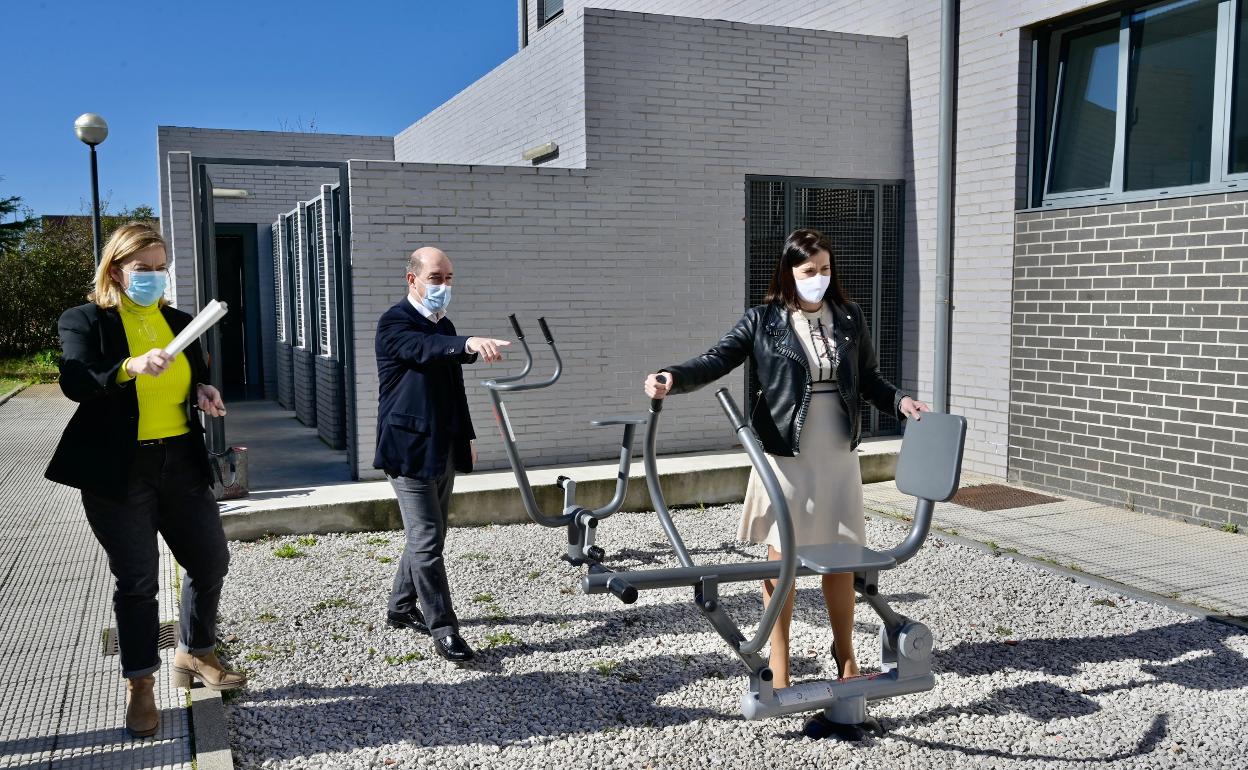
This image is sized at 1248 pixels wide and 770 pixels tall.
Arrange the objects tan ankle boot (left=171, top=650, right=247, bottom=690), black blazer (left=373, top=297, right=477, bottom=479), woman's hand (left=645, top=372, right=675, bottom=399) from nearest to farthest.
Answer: woman's hand (left=645, top=372, right=675, bottom=399)
tan ankle boot (left=171, top=650, right=247, bottom=690)
black blazer (left=373, top=297, right=477, bottom=479)

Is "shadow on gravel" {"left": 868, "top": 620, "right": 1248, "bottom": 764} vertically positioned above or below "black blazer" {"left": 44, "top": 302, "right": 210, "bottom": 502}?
below

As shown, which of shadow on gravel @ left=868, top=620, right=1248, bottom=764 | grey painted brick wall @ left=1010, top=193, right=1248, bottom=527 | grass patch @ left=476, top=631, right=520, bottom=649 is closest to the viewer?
shadow on gravel @ left=868, top=620, right=1248, bottom=764

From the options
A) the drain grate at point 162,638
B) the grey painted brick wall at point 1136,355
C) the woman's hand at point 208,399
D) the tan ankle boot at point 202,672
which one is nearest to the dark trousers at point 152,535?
the woman's hand at point 208,399

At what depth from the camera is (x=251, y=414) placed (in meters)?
12.8

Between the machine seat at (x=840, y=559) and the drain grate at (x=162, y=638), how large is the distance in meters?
2.84

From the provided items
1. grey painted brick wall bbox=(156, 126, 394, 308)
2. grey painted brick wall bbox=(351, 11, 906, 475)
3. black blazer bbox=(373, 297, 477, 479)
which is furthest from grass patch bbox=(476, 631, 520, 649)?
grey painted brick wall bbox=(156, 126, 394, 308)

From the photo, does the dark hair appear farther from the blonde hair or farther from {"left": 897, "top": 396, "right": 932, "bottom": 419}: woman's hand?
the blonde hair

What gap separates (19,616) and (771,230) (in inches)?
248

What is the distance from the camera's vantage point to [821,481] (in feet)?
11.8

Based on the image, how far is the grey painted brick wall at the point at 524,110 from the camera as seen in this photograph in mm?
8336

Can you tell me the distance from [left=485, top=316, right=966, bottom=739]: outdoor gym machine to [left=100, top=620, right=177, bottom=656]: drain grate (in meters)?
2.24

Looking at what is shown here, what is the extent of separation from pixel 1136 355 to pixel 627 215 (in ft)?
12.9

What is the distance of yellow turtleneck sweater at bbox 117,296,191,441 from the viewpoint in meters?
3.49

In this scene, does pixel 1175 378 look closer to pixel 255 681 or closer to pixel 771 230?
pixel 771 230
